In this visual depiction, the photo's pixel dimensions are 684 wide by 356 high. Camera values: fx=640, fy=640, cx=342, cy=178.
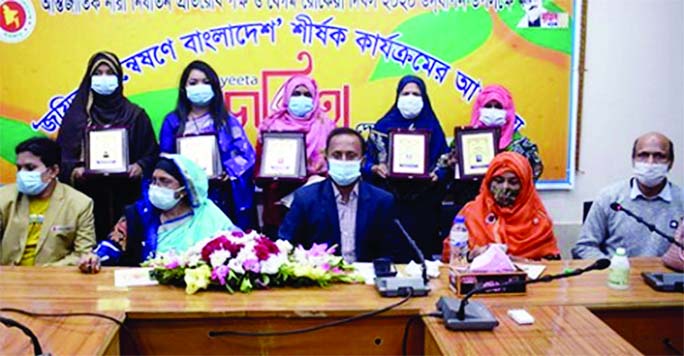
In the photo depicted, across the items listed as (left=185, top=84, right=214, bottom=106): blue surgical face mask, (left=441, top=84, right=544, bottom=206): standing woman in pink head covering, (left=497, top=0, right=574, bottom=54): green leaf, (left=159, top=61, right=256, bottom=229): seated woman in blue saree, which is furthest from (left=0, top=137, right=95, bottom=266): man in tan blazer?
(left=497, top=0, right=574, bottom=54): green leaf

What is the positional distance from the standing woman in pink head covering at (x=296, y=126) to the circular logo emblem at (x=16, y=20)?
171 cm

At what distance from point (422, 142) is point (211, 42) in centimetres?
157

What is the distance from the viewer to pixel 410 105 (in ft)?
12.6

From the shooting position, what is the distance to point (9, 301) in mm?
2096

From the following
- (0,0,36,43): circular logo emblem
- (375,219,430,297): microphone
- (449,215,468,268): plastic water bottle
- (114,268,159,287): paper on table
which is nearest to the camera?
(375,219,430,297): microphone

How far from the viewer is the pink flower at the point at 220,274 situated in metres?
2.15

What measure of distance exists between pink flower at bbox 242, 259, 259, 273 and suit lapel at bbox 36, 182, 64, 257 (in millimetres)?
1293

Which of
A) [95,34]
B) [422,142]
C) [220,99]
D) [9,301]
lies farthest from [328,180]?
[95,34]

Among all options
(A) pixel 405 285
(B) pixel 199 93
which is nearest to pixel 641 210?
(A) pixel 405 285

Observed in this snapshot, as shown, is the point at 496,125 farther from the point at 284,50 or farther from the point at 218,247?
the point at 218,247

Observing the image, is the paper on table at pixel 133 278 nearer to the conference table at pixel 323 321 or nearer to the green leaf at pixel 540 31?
the conference table at pixel 323 321

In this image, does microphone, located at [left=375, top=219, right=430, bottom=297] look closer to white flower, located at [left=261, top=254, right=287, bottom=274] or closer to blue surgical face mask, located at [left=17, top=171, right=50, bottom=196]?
white flower, located at [left=261, top=254, right=287, bottom=274]

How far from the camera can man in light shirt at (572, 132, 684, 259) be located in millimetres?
2945

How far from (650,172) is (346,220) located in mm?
1420
